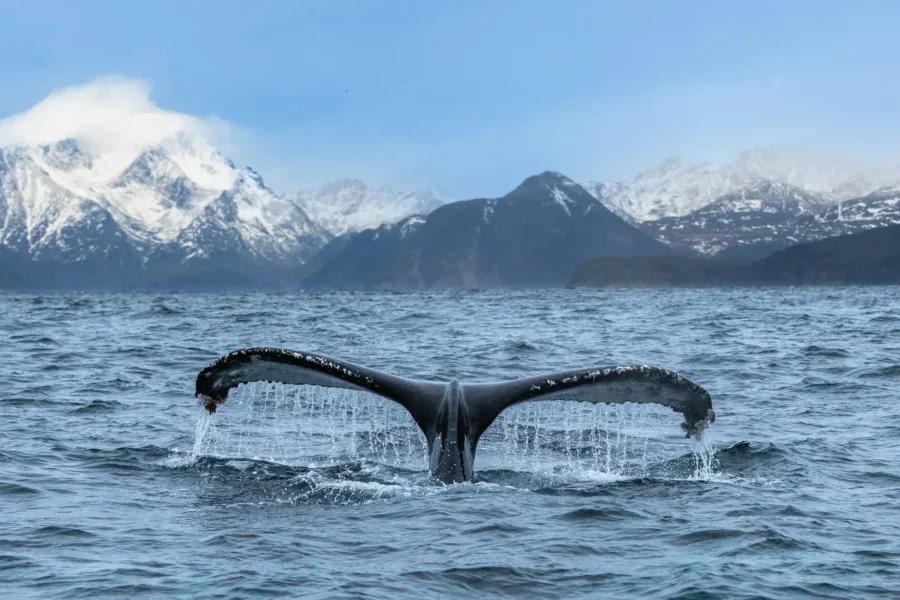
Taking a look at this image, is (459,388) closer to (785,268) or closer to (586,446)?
(586,446)

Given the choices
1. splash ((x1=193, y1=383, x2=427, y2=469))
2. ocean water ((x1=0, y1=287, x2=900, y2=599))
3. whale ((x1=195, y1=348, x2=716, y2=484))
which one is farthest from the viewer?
splash ((x1=193, y1=383, x2=427, y2=469))

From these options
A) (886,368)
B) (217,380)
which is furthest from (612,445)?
(886,368)

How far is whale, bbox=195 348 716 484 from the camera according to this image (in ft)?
23.1

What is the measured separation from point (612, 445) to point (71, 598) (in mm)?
6211

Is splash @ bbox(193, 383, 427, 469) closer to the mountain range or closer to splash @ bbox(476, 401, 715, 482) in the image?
splash @ bbox(476, 401, 715, 482)

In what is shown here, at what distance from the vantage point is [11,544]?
6.27m

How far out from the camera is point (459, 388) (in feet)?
24.6

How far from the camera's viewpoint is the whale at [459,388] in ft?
23.1

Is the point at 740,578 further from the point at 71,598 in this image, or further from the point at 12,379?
the point at 12,379

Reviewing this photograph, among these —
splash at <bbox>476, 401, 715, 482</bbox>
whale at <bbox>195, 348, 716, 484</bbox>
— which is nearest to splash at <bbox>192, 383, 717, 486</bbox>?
splash at <bbox>476, 401, 715, 482</bbox>

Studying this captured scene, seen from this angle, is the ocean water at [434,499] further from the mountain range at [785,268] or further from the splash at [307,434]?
the mountain range at [785,268]

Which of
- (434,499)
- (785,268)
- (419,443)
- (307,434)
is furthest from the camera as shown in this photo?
(785,268)

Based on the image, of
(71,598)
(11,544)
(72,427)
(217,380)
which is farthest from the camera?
(72,427)

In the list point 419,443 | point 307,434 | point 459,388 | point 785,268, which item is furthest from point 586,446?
point 785,268
